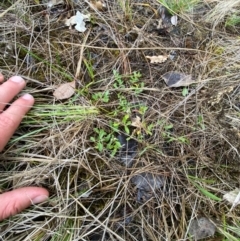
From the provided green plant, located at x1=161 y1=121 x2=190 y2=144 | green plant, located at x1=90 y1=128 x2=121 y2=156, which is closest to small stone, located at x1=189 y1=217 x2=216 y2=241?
green plant, located at x1=161 y1=121 x2=190 y2=144

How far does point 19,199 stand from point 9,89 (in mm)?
492

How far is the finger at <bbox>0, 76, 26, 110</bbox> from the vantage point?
1572 millimetres

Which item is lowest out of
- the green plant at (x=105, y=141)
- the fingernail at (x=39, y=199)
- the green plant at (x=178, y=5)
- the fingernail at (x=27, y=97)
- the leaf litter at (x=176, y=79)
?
the fingernail at (x=39, y=199)

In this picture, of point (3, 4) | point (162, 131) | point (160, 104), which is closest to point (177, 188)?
point (162, 131)

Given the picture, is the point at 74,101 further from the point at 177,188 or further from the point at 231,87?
the point at 231,87

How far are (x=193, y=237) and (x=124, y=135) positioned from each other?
1.75 ft

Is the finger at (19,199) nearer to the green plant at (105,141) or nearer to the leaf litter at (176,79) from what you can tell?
the green plant at (105,141)

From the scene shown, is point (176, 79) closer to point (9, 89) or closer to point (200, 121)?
point (200, 121)

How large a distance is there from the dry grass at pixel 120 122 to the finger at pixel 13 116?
0.15 ft

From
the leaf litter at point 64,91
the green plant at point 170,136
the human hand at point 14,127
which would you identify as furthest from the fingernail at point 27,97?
the green plant at point 170,136

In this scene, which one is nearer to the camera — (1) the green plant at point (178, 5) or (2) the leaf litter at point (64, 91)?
(2) the leaf litter at point (64, 91)

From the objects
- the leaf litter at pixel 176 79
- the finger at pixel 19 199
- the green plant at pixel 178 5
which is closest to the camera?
the finger at pixel 19 199

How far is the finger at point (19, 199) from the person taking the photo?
143 cm

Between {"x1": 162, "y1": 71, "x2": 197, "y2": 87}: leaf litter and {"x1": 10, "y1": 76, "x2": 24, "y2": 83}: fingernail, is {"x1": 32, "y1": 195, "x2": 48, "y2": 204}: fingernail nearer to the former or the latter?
{"x1": 10, "y1": 76, "x2": 24, "y2": 83}: fingernail
